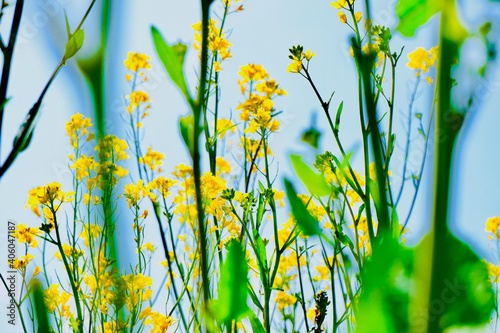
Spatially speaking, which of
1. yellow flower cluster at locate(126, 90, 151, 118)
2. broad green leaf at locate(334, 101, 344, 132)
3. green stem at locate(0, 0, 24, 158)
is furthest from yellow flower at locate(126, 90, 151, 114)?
green stem at locate(0, 0, 24, 158)

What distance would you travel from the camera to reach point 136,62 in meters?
1.61

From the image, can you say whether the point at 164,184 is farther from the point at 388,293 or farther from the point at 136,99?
the point at 388,293

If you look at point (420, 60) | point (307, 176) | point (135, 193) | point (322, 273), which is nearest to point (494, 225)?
point (322, 273)

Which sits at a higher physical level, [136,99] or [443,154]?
[136,99]

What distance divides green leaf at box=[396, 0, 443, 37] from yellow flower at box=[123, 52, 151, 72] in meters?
1.51

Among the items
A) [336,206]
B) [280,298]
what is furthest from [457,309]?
[280,298]

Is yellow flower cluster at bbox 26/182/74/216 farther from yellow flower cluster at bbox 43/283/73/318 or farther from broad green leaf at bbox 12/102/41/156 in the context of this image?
broad green leaf at bbox 12/102/41/156

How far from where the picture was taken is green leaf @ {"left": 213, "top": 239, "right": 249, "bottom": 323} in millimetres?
159

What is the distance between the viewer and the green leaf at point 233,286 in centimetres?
16

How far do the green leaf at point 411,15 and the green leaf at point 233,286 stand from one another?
0.07m

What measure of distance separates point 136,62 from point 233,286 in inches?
59.6

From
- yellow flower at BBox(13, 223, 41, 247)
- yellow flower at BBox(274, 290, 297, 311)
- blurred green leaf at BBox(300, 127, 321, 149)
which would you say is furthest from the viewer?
yellow flower at BBox(274, 290, 297, 311)

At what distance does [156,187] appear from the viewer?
1430 mm

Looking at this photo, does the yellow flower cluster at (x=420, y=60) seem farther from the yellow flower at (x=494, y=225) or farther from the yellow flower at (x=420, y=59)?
the yellow flower at (x=494, y=225)
